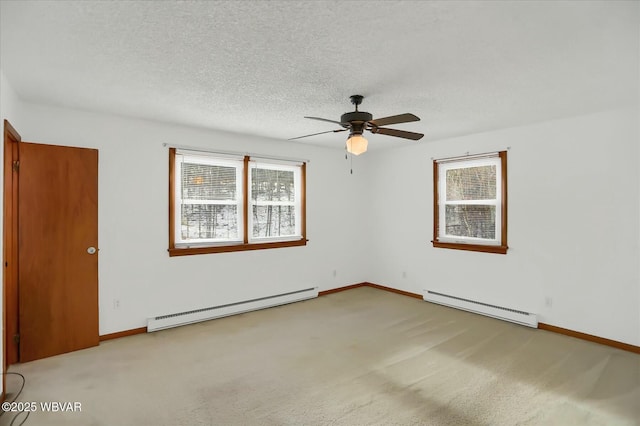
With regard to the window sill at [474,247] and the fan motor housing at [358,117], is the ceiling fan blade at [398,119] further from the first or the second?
the window sill at [474,247]

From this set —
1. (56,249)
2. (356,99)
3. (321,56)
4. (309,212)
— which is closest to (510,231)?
(356,99)

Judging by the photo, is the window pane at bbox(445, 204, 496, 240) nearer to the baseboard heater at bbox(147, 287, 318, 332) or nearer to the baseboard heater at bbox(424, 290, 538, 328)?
the baseboard heater at bbox(424, 290, 538, 328)

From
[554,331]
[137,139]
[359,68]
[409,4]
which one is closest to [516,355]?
[554,331]

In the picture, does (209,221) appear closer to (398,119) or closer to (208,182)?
(208,182)

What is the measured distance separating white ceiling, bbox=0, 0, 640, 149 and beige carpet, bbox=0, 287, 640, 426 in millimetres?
2532

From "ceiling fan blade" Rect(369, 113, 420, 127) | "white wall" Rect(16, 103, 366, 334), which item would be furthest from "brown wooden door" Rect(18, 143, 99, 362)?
"ceiling fan blade" Rect(369, 113, 420, 127)

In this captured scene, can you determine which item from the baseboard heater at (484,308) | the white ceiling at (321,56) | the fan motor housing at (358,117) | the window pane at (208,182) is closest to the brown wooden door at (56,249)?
the white ceiling at (321,56)

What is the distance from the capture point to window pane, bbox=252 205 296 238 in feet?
16.4

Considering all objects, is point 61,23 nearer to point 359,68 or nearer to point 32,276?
point 359,68

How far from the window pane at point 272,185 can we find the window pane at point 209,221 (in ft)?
1.47

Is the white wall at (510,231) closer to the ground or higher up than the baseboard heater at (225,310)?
higher up

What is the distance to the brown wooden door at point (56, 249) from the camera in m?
3.21

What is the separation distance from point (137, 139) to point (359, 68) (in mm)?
2832

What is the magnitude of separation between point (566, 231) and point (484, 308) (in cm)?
143
